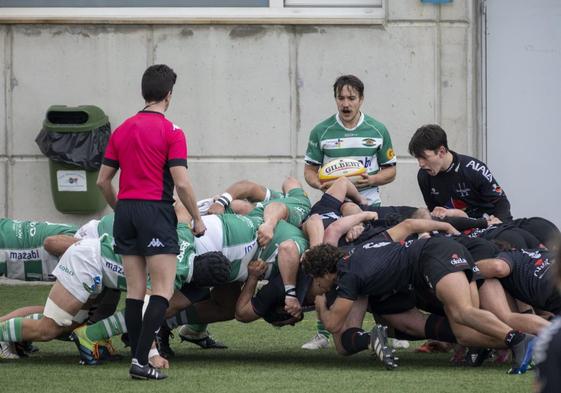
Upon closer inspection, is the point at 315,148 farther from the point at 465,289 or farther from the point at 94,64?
the point at 94,64

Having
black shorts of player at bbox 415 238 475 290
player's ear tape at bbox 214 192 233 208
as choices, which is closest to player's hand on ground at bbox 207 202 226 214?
player's ear tape at bbox 214 192 233 208

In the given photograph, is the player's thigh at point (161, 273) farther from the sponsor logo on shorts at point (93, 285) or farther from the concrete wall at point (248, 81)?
the concrete wall at point (248, 81)

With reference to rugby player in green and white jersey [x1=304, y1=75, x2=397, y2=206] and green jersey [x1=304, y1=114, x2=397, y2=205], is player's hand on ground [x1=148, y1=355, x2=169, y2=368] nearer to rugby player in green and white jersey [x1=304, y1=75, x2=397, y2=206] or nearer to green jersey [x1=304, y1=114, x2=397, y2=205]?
rugby player in green and white jersey [x1=304, y1=75, x2=397, y2=206]

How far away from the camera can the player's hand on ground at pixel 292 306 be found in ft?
26.3

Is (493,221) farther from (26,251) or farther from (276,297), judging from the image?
(26,251)

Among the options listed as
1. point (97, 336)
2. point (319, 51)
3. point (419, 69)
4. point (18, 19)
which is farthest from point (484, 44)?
point (97, 336)

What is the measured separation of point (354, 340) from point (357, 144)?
2.25 metres

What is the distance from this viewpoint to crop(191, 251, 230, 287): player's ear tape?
7.76 m

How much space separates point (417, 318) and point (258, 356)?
3.64 feet

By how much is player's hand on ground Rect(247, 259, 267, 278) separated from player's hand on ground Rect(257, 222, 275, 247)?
11 centimetres

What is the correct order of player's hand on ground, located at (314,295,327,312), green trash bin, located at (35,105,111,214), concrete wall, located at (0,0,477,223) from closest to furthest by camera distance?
player's hand on ground, located at (314,295,327,312)
green trash bin, located at (35,105,111,214)
concrete wall, located at (0,0,477,223)

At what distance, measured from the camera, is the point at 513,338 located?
732cm

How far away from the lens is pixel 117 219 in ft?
24.2

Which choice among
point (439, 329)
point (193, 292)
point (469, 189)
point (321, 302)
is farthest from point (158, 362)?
point (469, 189)
